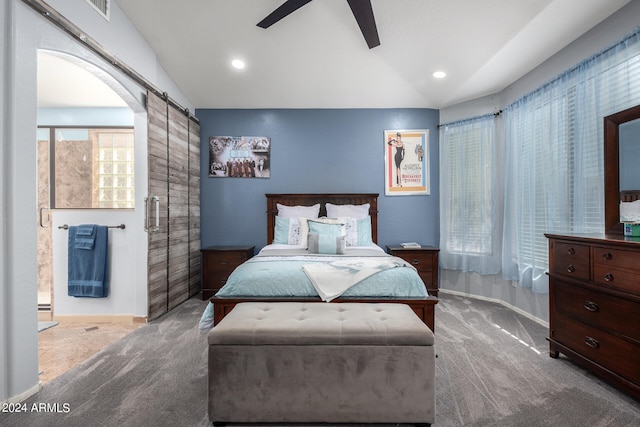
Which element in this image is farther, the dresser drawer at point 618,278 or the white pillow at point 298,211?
the white pillow at point 298,211

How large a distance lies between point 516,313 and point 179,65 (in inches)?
187

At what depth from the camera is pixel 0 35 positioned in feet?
5.31

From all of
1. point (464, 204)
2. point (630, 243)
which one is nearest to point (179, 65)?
point (464, 204)

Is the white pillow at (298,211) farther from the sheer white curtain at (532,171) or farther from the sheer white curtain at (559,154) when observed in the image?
the sheer white curtain at (559,154)

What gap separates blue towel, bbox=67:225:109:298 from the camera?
10.2 ft

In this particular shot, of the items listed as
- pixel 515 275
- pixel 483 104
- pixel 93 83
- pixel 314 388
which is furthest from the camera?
pixel 483 104

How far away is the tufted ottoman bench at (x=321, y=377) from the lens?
1512mm

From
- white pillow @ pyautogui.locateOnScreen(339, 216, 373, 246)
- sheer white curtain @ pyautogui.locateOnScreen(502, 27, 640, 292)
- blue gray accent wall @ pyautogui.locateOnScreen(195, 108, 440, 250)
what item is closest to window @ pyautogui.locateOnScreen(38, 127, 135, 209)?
blue gray accent wall @ pyautogui.locateOnScreen(195, 108, 440, 250)

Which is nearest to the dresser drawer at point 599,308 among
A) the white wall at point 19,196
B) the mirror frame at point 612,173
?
the mirror frame at point 612,173

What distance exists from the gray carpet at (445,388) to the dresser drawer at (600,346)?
16 cm

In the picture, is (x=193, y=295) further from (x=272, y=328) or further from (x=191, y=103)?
(x=272, y=328)

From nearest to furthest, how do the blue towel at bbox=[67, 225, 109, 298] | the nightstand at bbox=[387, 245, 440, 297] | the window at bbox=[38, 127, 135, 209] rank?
the blue towel at bbox=[67, 225, 109, 298]
the window at bbox=[38, 127, 135, 209]
the nightstand at bbox=[387, 245, 440, 297]

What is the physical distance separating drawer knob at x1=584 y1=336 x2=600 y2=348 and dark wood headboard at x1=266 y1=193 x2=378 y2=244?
8.11ft

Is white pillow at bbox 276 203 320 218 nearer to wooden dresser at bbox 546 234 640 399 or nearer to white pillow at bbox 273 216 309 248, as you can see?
white pillow at bbox 273 216 309 248
